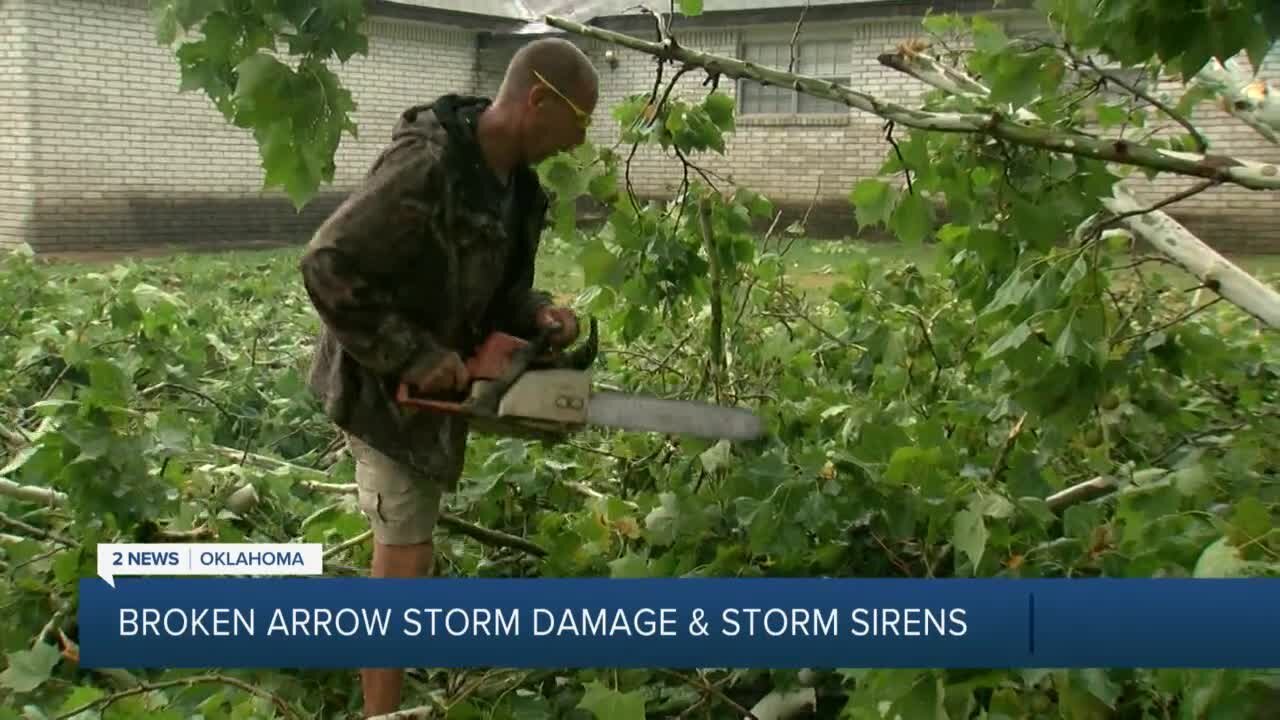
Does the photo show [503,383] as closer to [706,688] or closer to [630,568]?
[630,568]

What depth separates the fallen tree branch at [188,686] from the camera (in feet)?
8.48

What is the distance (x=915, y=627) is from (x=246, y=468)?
227 cm


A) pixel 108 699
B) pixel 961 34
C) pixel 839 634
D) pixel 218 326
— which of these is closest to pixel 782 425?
pixel 839 634

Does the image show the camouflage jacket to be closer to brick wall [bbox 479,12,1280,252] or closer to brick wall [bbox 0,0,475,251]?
brick wall [bbox 479,12,1280,252]

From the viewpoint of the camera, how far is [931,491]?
281cm

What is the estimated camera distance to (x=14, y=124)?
1512 cm

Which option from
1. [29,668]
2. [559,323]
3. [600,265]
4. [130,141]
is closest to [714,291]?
[600,265]

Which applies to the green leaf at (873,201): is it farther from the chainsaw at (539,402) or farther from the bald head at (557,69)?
the bald head at (557,69)

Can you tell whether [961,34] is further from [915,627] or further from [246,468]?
[246,468]

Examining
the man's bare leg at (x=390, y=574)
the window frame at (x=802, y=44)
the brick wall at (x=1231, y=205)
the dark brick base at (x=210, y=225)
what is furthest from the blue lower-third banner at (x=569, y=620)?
the window frame at (x=802, y=44)

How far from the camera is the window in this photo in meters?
18.2

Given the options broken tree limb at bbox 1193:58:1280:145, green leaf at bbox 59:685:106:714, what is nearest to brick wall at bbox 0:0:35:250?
green leaf at bbox 59:685:106:714

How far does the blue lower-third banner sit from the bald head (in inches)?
41.0

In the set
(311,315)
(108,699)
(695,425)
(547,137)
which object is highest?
(547,137)
